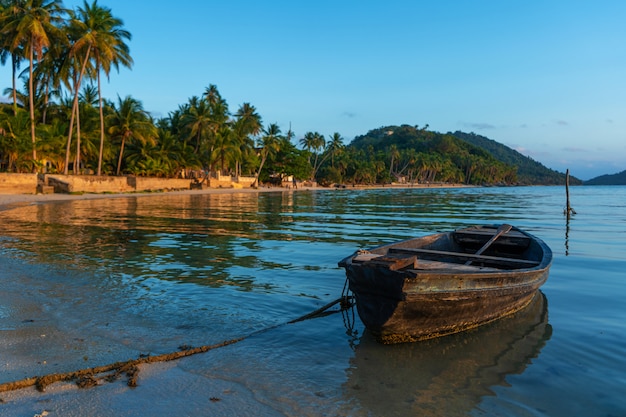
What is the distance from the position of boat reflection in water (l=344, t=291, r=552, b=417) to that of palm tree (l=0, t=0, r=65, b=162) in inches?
1498

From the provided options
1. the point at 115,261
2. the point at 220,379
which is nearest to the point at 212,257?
the point at 115,261

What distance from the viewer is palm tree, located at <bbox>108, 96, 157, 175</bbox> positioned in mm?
46281

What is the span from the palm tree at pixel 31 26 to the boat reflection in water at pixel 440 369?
125 feet

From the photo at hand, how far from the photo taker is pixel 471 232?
10039 millimetres

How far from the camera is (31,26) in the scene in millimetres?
32750

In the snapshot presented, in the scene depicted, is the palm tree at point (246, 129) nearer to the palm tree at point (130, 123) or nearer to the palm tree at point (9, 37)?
the palm tree at point (130, 123)

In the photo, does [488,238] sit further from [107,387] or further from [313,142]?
[313,142]

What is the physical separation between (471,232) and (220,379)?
7.53m

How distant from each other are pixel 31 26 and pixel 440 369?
39215 mm

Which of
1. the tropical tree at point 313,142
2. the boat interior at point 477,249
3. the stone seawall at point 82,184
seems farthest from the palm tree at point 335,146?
the boat interior at point 477,249

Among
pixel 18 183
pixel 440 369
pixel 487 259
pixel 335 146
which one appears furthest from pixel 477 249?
pixel 335 146

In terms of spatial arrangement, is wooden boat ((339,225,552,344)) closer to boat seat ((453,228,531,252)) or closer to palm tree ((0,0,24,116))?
boat seat ((453,228,531,252))

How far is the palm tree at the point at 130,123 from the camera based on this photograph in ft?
152

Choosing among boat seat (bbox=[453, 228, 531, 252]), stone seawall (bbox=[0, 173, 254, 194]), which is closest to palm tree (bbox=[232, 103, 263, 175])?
stone seawall (bbox=[0, 173, 254, 194])
